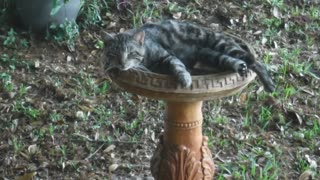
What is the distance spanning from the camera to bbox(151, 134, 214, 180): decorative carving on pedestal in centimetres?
228

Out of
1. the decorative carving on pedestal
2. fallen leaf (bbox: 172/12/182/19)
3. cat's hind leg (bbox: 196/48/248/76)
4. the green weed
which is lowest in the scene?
the decorative carving on pedestal

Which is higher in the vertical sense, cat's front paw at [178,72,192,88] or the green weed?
the green weed

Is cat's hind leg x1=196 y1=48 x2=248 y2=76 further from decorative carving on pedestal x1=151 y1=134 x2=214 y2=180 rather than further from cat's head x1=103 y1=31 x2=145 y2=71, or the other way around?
decorative carving on pedestal x1=151 y1=134 x2=214 y2=180

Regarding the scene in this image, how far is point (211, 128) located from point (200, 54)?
1021 mm

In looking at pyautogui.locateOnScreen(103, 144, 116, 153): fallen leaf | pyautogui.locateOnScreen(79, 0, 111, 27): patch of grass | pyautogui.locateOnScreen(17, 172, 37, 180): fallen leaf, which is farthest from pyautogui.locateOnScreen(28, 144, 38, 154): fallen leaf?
pyautogui.locateOnScreen(79, 0, 111, 27): patch of grass

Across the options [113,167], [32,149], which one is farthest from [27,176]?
[113,167]

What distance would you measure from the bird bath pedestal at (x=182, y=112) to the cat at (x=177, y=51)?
4cm

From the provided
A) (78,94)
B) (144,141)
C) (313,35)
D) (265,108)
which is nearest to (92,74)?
(78,94)

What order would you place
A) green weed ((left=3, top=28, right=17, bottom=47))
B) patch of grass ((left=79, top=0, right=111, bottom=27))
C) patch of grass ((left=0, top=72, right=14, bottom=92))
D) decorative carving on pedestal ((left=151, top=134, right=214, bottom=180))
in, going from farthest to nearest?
1. patch of grass ((left=79, top=0, right=111, bottom=27))
2. green weed ((left=3, top=28, right=17, bottom=47))
3. patch of grass ((left=0, top=72, right=14, bottom=92))
4. decorative carving on pedestal ((left=151, top=134, right=214, bottom=180))

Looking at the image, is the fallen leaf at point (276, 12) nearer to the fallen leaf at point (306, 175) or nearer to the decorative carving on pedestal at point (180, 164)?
the fallen leaf at point (306, 175)

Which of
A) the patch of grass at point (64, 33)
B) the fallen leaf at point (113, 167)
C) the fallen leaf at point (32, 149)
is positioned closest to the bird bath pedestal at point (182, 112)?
the fallen leaf at point (113, 167)

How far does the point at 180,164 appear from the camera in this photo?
2.30m

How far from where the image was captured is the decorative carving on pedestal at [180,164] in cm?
228

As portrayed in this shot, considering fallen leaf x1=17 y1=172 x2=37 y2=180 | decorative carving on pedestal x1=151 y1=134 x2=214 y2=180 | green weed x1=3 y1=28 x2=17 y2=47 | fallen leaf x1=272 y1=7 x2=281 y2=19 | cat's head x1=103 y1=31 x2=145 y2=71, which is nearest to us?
cat's head x1=103 y1=31 x2=145 y2=71
